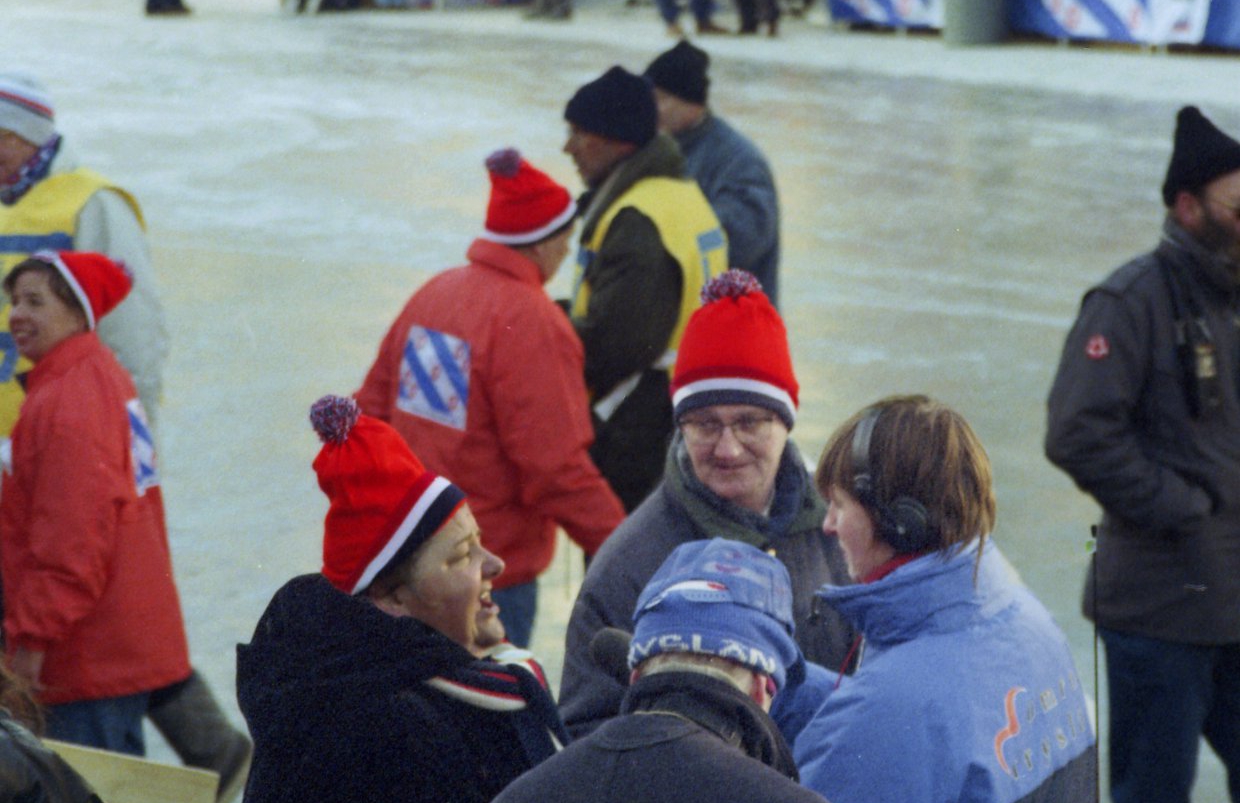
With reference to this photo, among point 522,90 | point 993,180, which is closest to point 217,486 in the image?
point 993,180

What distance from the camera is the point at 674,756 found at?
72.6 inches

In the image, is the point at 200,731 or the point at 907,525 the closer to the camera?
the point at 907,525

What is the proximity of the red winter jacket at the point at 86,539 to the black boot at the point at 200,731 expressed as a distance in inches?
8.2

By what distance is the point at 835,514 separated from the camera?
265 centimetres

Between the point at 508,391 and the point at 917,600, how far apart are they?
6.85 ft

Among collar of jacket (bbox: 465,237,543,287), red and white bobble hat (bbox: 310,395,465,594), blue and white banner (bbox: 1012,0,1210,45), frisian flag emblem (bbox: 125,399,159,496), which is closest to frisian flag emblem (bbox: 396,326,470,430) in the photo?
collar of jacket (bbox: 465,237,543,287)

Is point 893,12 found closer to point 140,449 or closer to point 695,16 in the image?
point 695,16

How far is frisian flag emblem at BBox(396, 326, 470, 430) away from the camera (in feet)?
14.5

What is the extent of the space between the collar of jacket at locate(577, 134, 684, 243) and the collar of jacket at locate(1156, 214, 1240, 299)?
174cm

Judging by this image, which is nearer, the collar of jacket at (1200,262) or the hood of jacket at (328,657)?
the hood of jacket at (328,657)

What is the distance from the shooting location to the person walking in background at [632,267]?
5137 millimetres

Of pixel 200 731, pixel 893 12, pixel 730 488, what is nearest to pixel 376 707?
pixel 730 488

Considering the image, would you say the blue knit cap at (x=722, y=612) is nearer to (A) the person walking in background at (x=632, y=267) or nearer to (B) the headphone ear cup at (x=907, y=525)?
(B) the headphone ear cup at (x=907, y=525)

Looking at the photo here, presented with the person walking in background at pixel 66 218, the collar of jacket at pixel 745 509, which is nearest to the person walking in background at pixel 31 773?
the collar of jacket at pixel 745 509
